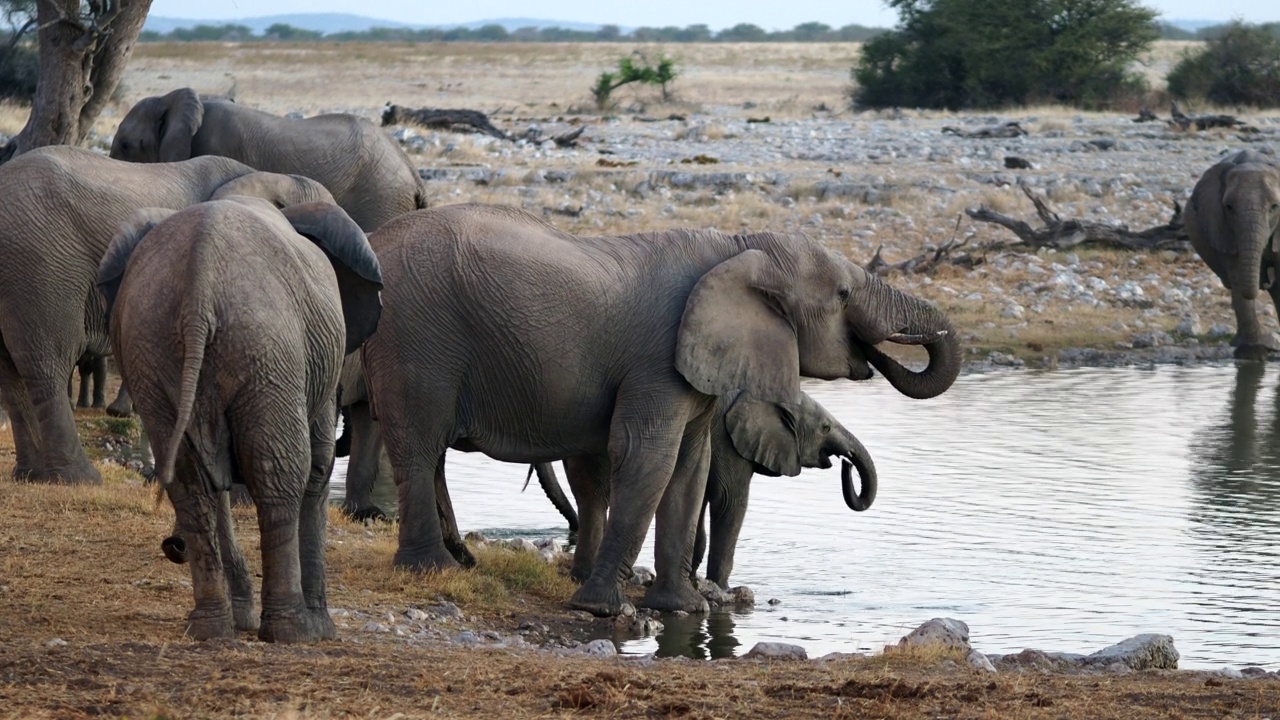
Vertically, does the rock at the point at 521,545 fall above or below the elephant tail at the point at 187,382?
below

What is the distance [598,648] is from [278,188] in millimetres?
3002

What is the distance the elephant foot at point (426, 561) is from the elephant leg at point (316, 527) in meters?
1.57

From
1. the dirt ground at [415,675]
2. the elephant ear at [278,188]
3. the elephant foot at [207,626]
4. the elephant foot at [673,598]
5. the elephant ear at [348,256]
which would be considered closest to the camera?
the dirt ground at [415,675]

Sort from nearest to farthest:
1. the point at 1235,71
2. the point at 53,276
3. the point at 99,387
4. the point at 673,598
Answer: the point at 673,598
the point at 53,276
the point at 99,387
the point at 1235,71

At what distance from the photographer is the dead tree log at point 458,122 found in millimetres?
29031

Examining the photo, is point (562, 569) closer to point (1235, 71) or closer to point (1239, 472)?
point (1239, 472)

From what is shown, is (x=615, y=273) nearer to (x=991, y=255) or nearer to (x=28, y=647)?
(x=28, y=647)

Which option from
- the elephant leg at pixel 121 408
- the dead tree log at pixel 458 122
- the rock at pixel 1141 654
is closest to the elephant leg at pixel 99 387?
the elephant leg at pixel 121 408

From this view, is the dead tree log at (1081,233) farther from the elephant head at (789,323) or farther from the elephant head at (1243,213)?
the elephant head at (789,323)

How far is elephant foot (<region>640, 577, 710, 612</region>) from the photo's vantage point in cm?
838

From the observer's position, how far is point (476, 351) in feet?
26.5

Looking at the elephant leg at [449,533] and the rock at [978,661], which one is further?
the elephant leg at [449,533]

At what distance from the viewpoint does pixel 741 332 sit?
26.4 ft

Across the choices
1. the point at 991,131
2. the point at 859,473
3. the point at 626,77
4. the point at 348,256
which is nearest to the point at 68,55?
the point at 859,473
